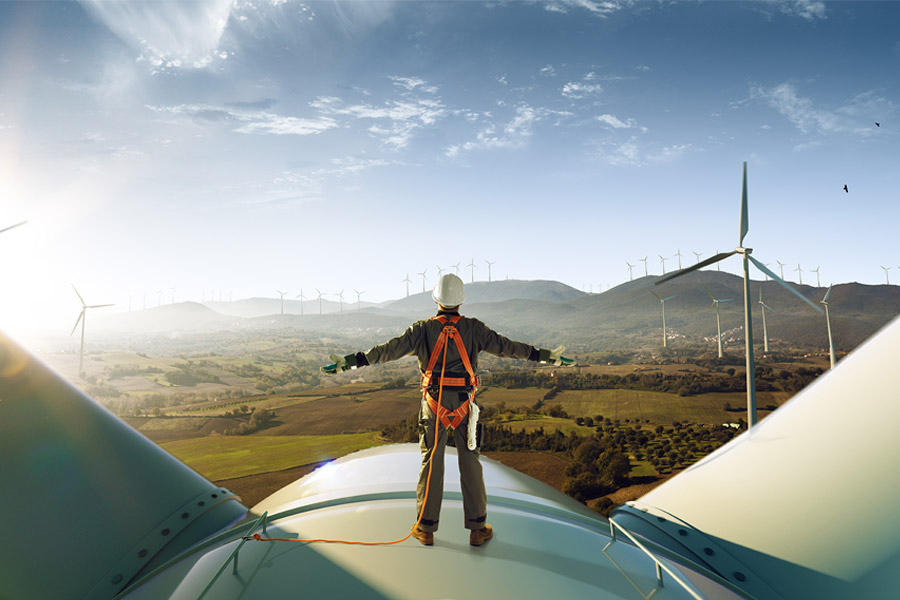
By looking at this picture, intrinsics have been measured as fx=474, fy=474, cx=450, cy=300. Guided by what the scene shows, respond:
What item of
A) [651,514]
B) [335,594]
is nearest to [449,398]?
[335,594]

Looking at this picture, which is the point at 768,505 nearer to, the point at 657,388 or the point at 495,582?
the point at 495,582

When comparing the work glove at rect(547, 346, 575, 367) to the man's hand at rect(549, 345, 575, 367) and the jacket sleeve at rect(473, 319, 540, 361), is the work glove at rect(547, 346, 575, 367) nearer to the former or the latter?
the man's hand at rect(549, 345, 575, 367)

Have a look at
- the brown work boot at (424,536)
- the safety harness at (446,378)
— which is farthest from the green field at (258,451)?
the brown work boot at (424,536)

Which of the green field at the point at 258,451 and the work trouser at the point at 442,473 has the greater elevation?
the work trouser at the point at 442,473

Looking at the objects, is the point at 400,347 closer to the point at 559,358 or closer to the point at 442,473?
the point at 442,473

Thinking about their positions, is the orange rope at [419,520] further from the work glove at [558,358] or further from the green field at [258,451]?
the green field at [258,451]

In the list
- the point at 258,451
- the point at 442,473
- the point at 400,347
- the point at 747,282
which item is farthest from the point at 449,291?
the point at 258,451

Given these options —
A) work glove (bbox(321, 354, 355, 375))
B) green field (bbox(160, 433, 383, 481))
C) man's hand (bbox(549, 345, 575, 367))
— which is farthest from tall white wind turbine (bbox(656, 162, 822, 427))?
green field (bbox(160, 433, 383, 481))
